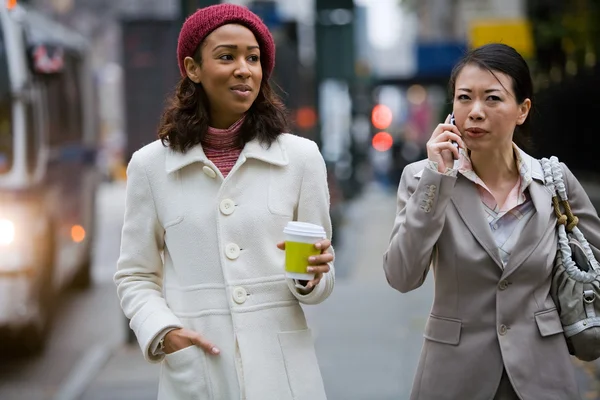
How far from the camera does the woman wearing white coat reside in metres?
3.05

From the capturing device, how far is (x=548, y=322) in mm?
3068

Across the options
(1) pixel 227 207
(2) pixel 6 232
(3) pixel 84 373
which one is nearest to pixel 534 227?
(1) pixel 227 207

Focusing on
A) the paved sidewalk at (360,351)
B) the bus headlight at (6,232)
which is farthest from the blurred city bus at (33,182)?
the paved sidewalk at (360,351)

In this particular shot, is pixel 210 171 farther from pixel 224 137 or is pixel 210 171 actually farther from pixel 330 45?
pixel 330 45

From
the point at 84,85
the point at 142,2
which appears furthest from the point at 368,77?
the point at 84,85

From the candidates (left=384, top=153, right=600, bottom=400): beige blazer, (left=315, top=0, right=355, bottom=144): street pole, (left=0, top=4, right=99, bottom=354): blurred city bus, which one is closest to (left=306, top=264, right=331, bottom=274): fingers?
(left=384, top=153, right=600, bottom=400): beige blazer

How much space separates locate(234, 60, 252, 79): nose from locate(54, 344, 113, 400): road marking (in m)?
4.79

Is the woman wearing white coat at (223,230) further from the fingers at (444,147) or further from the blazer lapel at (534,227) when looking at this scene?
the blazer lapel at (534,227)

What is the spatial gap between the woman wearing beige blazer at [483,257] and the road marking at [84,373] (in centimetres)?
477

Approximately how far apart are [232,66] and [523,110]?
0.89 meters

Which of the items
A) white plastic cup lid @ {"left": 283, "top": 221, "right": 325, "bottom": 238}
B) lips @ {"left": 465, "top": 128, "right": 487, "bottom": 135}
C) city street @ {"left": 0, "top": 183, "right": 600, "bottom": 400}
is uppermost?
lips @ {"left": 465, "top": 128, "right": 487, "bottom": 135}

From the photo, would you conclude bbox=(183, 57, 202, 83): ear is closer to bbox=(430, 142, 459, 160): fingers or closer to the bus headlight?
bbox=(430, 142, 459, 160): fingers

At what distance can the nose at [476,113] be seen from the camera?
Answer: 3.03 metres

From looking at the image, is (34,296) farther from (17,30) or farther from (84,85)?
(84,85)
